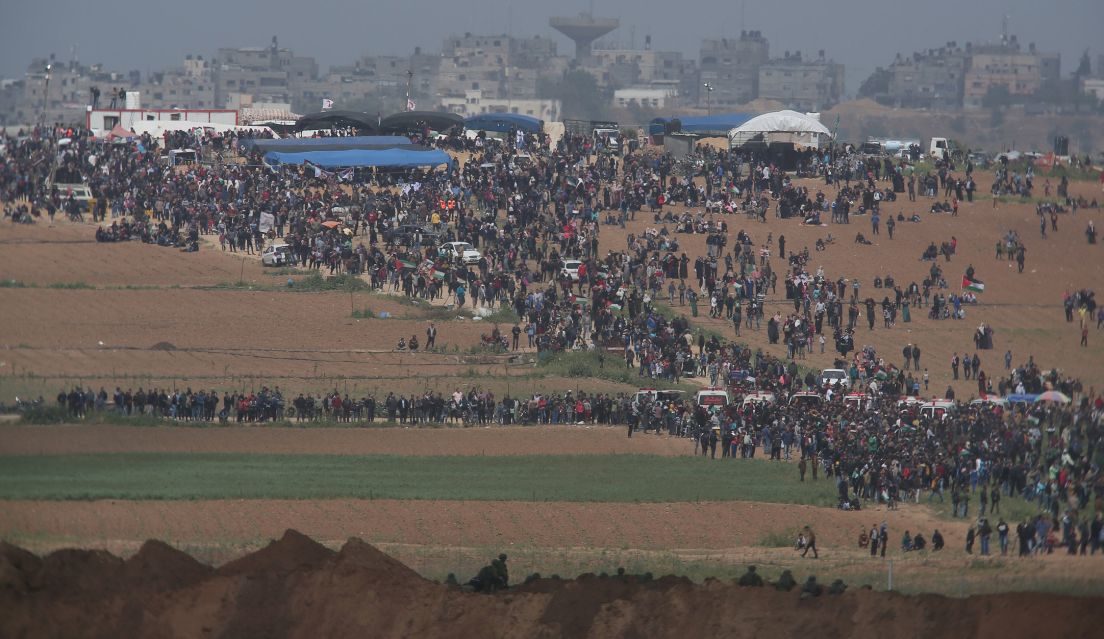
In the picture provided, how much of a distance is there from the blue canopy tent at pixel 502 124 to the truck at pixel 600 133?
1718mm

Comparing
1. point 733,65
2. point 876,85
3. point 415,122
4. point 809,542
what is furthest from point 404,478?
point 876,85

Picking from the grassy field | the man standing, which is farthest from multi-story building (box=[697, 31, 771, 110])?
the man standing

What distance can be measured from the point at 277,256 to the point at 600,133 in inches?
853

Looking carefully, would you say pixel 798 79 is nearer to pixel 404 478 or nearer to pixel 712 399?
pixel 712 399

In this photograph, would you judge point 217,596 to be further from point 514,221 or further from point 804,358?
point 514,221

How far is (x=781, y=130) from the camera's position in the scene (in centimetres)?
7275

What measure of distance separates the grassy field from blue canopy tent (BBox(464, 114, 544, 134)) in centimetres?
4083

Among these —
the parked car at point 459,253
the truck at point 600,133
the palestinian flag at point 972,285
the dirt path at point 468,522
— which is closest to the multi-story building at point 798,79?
the truck at point 600,133

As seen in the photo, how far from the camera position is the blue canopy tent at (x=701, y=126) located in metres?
77.1

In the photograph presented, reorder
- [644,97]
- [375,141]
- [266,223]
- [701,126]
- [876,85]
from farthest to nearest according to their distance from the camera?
1. [876,85]
2. [644,97]
3. [701,126]
4. [375,141]
5. [266,223]

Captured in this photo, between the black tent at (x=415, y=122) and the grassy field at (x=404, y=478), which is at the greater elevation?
the black tent at (x=415, y=122)

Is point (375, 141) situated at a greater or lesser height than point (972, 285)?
greater

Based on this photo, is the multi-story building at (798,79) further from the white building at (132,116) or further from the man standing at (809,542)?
the man standing at (809,542)

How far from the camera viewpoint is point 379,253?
59312 mm
